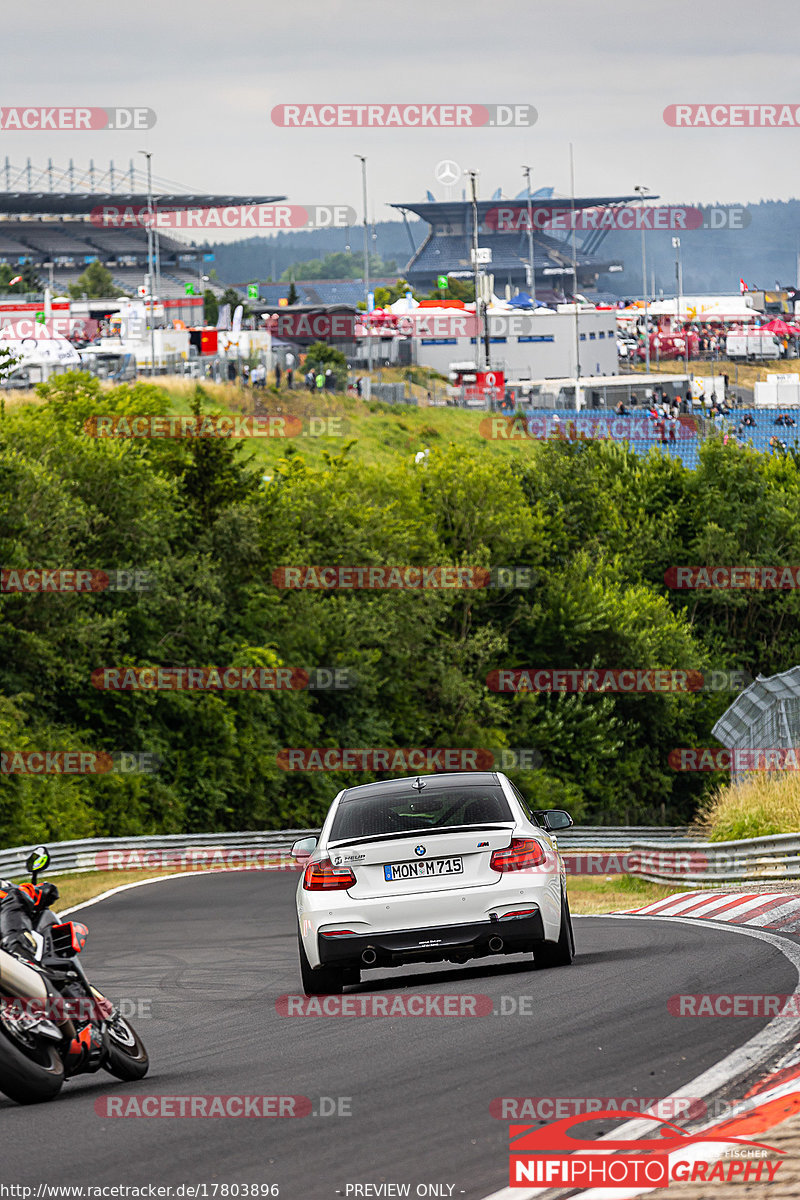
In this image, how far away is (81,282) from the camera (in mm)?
156000

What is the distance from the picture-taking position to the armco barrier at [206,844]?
1222 inches

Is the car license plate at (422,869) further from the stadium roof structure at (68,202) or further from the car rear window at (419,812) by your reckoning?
the stadium roof structure at (68,202)

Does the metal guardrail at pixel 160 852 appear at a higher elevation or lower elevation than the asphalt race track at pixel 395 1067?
lower

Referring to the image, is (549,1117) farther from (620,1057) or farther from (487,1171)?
(620,1057)

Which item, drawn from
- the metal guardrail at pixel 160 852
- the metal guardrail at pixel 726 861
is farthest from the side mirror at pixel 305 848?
the metal guardrail at pixel 160 852

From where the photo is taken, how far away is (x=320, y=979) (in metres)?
10.3

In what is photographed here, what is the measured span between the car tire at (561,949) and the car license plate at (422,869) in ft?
2.75

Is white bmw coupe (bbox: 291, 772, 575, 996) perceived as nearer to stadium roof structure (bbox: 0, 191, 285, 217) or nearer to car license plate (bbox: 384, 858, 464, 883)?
car license plate (bbox: 384, 858, 464, 883)

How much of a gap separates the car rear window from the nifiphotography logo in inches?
166

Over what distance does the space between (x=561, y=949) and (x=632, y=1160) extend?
5.05 metres

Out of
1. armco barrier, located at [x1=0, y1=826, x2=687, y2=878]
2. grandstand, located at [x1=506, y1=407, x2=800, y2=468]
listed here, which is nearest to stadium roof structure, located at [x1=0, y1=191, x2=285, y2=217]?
grandstand, located at [x1=506, y1=407, x2=800, y2=468]

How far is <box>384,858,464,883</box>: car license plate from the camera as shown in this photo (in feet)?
32.7

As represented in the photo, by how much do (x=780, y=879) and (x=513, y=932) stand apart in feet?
31.2

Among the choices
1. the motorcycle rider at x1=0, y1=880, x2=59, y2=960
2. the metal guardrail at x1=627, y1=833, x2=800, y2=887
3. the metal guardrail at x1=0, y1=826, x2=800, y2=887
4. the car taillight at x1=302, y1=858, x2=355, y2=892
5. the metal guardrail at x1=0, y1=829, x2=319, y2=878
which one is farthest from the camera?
the metal guardrail at x1=0, y1=829, x2=319, y2=878
